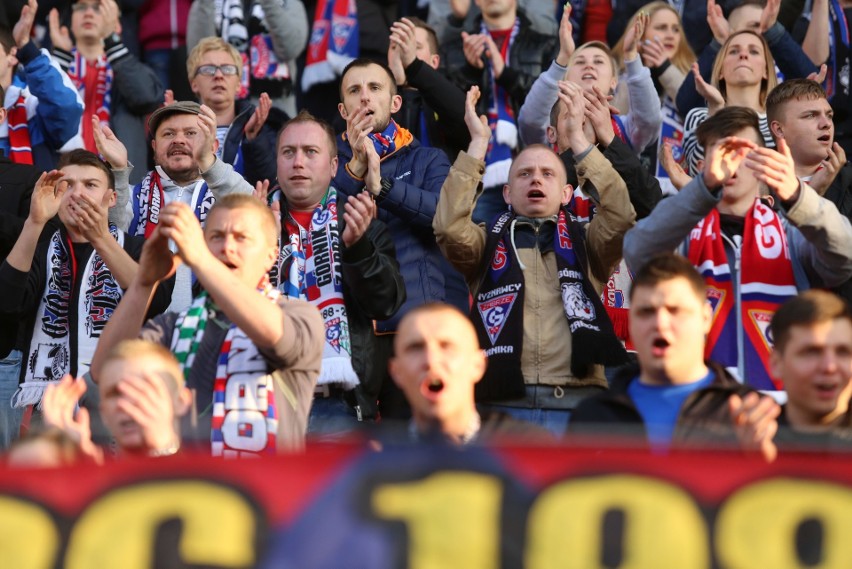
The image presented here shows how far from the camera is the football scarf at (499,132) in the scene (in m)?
9.41

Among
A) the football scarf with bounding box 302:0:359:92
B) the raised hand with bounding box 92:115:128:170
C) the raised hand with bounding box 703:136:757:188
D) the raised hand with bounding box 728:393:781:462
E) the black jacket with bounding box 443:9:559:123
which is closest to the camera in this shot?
the raised hand with bounding box 728:393:781:462

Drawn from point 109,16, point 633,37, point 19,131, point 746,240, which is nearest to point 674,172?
point 746,240

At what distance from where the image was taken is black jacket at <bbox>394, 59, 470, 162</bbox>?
8.97m

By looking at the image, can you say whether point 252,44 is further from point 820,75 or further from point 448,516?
point 448,516

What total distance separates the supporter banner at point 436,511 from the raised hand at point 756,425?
9cm

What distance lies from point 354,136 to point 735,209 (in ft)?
6.56

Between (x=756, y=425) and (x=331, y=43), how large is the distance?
696 cm

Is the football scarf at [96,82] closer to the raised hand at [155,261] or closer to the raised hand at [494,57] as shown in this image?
the raised hand at [494,57]

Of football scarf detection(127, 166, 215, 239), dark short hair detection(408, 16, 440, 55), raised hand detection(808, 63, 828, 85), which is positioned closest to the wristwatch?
football scarf detection(127, 166, 215, 239)

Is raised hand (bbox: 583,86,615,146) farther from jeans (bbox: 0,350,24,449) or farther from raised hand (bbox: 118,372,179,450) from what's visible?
raised hand (bbox: 118,372,179,450)

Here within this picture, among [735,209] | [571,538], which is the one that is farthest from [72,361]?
[571,538]

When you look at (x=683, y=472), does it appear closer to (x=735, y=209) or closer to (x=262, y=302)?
(x=262, y=302)

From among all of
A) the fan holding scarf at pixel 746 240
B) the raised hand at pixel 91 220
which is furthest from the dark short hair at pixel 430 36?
the fan holding scarf at pixel 746 240

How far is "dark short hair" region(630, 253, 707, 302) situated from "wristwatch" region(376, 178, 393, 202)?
2530 mm
